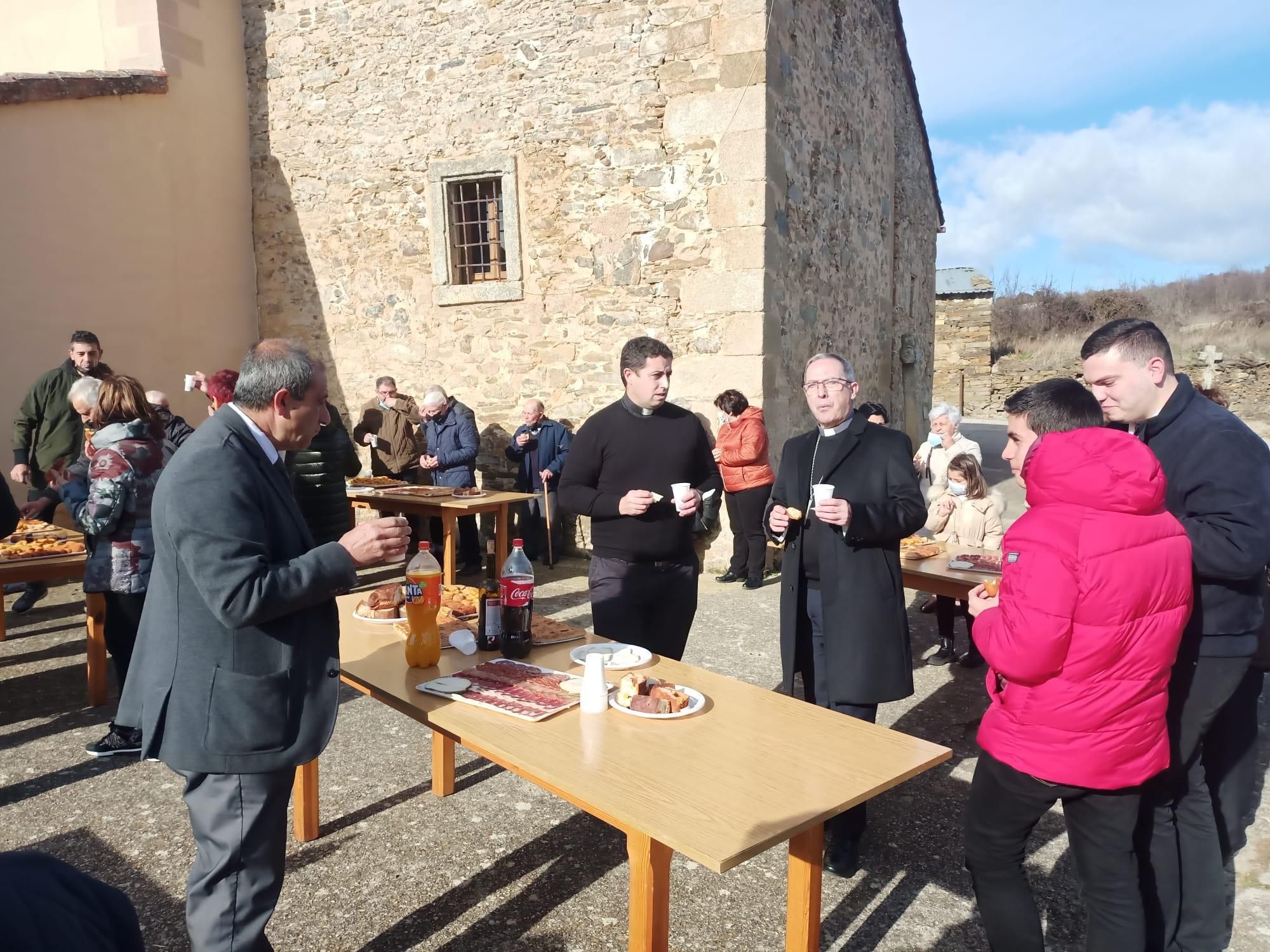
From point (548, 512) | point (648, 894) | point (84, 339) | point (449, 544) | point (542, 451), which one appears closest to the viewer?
point (648, 894)

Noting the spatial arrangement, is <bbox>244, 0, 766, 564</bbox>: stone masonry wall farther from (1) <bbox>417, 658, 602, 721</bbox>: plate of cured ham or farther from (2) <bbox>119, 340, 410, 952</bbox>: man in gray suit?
(2) <bbox>119, 340, 410, 952</bbox>: man in gray suit

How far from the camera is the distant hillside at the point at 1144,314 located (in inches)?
1196

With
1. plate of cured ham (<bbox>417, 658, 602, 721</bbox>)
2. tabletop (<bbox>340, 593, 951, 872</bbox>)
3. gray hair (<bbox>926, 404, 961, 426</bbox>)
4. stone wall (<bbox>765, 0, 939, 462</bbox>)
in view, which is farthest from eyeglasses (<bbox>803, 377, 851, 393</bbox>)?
stone wall (<bbox>765, 0, 939, 462</bbox>)

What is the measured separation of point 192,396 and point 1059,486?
965 centimetres

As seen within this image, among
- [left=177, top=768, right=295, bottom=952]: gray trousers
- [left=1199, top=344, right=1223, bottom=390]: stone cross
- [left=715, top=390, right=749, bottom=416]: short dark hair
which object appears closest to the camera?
[left=177, top=768, right=295, bottom=952]: gray trousers

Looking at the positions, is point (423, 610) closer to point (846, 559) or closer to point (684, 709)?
point (684, 709)

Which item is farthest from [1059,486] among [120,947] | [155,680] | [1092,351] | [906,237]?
[906,237]

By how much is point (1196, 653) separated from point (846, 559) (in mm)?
1060

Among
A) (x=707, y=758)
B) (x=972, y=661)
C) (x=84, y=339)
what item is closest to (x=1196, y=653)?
(x=707, y=758)

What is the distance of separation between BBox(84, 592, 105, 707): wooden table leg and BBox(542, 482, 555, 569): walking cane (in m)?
3.63

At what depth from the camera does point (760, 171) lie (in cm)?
758

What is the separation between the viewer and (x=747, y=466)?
7480 mm

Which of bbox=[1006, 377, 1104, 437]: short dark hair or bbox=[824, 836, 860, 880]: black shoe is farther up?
bbox=[1006, 377, 1104, 437]: short dark hair

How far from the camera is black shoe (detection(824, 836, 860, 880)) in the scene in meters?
2.99
